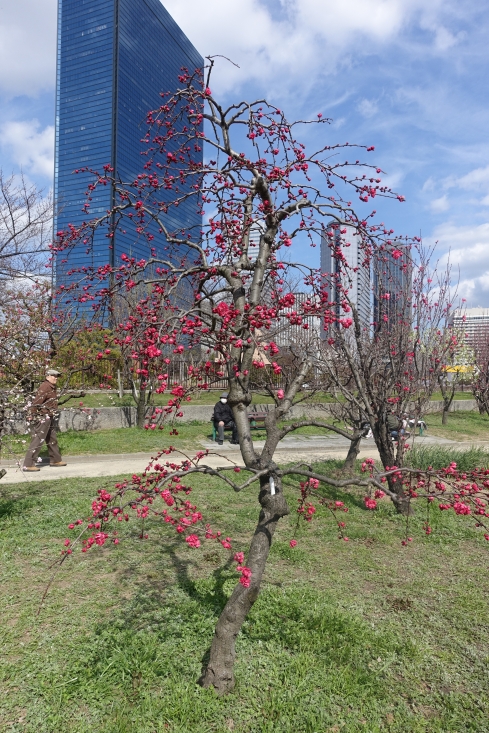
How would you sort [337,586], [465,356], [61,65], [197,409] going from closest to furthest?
1. [337,586]
2. [197,409]
3. [465,356]
4. [61,65]

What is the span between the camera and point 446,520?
5961mm

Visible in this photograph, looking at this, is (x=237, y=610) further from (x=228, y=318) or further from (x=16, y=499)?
(x=16, y=499)

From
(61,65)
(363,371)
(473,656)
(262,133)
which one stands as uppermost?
(61,65)

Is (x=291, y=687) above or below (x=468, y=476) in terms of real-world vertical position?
below

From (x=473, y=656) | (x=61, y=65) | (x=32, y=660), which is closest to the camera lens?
(x=32, y=660)

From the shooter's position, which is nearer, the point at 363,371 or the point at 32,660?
the point at 32,660

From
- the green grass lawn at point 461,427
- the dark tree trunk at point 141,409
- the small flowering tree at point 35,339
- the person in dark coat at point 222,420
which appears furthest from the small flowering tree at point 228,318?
the green grass lawn at point 461,427

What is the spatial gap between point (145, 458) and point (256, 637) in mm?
7213

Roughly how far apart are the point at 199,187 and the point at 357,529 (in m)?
4.21

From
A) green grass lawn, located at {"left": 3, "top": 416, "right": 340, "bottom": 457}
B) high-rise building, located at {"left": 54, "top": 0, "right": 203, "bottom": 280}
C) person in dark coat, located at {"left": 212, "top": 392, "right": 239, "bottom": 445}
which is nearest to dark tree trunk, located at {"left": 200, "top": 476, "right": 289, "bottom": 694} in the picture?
high-rise building, located at {"left": 54, "top": 0, "right": 203, "bottom": 280}

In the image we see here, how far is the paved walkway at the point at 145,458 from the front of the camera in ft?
27.1

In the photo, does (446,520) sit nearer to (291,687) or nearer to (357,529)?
(357,529)

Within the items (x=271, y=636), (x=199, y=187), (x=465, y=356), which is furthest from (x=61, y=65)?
(x=271, y=636)

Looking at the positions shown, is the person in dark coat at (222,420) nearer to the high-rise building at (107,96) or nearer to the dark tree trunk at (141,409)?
the dark tree trunk at (141,409)
